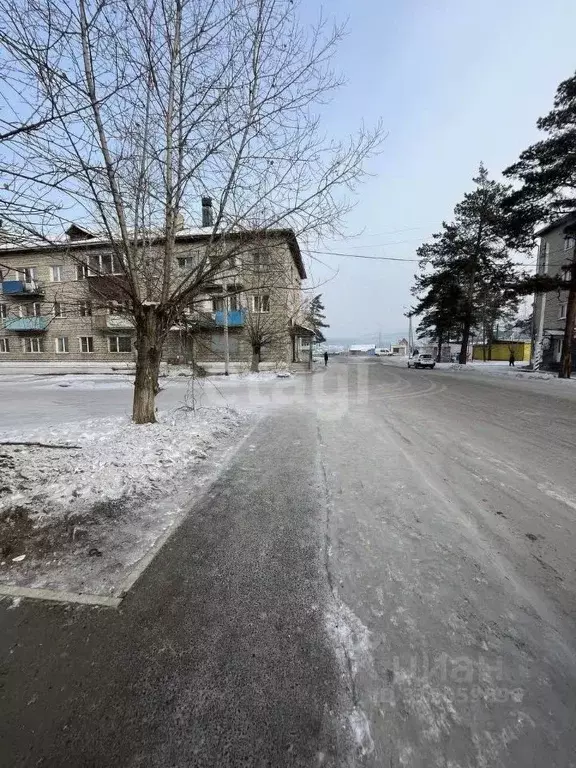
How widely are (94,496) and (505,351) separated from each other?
5299 centimetres

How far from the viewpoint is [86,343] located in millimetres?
28750

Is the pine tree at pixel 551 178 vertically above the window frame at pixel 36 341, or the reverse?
the pine tree at pixel 551 178

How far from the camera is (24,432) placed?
6.54 m

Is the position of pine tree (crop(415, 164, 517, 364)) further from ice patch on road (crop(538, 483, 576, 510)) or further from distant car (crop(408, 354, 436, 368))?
ice patch on road (crop(538, 483, 576, 510))

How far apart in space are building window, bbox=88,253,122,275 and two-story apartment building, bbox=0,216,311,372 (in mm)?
19

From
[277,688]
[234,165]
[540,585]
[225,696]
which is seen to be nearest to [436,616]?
[540,585]

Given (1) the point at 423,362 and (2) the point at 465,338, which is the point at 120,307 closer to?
(1) the point at 423,362

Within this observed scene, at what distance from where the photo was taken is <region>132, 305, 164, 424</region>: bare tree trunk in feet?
20.9

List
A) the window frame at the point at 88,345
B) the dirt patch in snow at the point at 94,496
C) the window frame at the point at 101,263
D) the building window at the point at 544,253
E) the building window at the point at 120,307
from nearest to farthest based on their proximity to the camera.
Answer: the dirt patch in snow at the point at 94,496, the window frame at the point at 101,263, the building window at the point at 120,307, the building window at the point at 544,253, the window frame at the point at 88,345

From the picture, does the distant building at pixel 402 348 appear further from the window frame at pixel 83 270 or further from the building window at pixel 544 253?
the window frame at pixel 83 270

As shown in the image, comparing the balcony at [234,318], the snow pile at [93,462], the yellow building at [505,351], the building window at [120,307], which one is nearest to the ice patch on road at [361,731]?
the snow pile at [93,462]

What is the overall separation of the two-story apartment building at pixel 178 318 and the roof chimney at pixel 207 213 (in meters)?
0.42

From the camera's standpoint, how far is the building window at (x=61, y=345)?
94.9 feet

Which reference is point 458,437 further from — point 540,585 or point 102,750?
point 102,750
